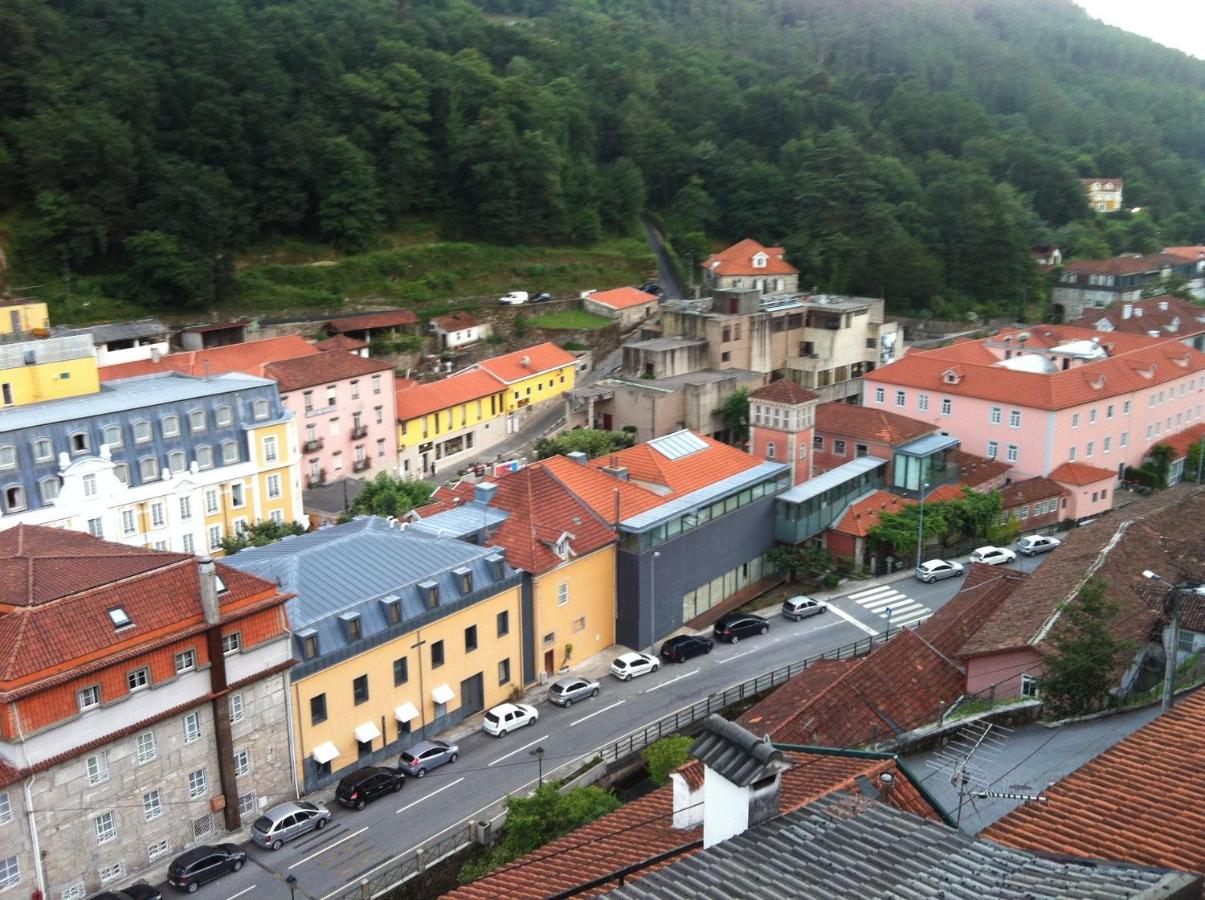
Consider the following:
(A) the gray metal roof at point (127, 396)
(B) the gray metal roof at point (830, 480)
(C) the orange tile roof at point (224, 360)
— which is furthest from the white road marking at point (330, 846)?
(C) the orange tile roof at point (224, 360)

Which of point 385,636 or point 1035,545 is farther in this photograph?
point 1035,545

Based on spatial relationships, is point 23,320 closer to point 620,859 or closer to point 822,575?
point 822,575

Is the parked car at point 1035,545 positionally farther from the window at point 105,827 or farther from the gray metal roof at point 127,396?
the window at point 105,827

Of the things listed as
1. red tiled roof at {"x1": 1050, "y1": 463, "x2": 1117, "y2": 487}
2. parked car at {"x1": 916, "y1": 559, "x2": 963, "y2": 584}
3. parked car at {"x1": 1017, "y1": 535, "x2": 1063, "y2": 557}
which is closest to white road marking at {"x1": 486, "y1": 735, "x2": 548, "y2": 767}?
parked car at {"x1": 916, "y1": 559, "x2": 963, "y2": 584}

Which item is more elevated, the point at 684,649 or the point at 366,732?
the point at 366,732

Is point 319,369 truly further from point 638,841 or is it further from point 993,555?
point 638,841

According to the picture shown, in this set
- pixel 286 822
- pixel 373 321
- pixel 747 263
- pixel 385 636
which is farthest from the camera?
pixel 747 263

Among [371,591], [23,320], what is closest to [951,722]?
[371,591]

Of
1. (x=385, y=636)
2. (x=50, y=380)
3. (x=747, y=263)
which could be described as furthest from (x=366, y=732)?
(x=747, y=263)
